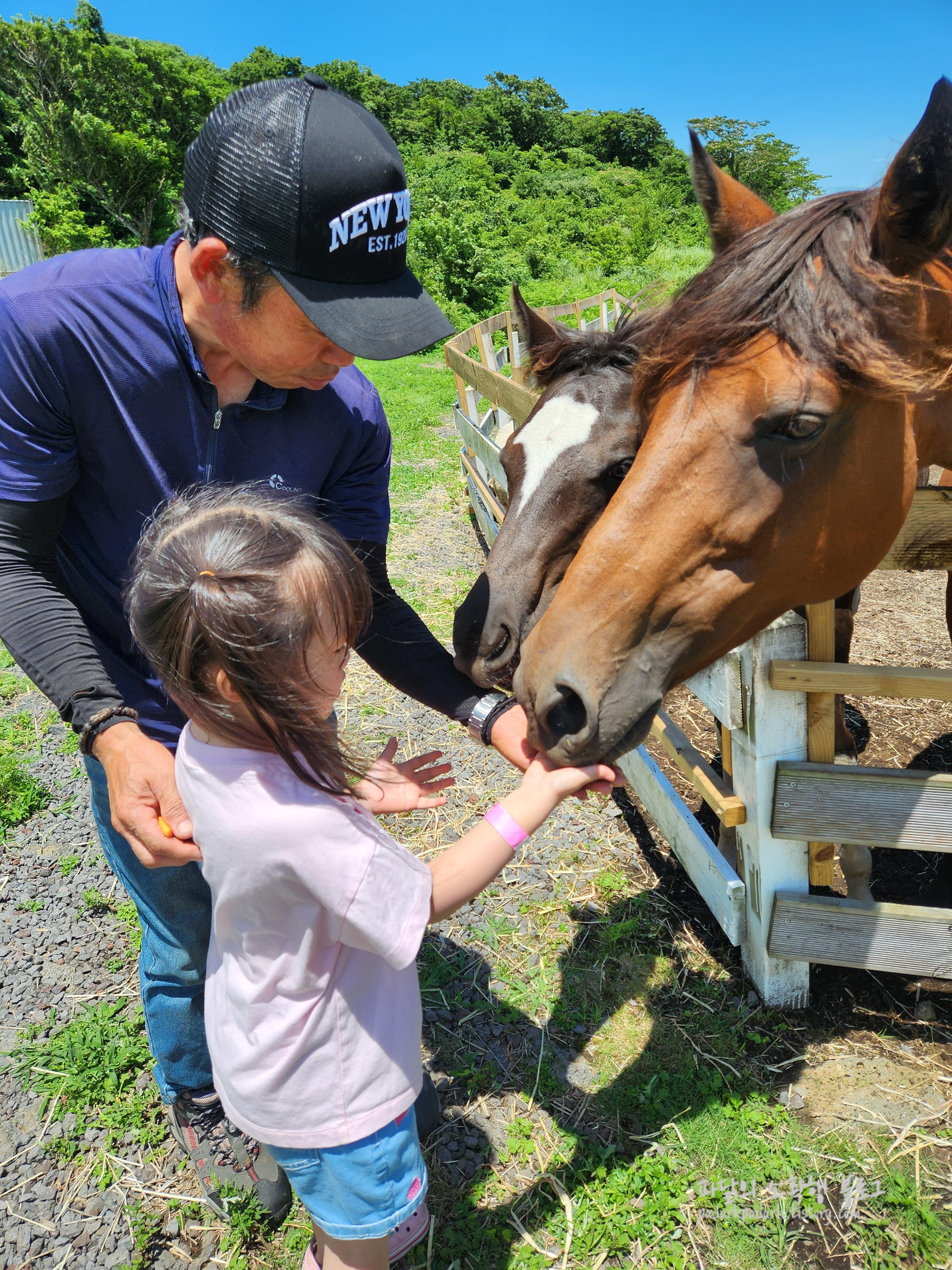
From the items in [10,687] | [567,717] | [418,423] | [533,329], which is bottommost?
[10,687]

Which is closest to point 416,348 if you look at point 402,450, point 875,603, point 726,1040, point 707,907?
point 726,1040

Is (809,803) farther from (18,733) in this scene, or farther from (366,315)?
(18,733)

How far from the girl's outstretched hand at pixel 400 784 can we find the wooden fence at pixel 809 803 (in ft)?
3.25

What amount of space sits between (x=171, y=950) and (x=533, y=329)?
9.28ft

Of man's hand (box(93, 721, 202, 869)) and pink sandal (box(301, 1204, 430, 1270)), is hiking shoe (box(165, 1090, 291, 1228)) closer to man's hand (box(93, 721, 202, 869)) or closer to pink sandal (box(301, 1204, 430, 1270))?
pink sandal (box(301, 1204, 430, 1270))

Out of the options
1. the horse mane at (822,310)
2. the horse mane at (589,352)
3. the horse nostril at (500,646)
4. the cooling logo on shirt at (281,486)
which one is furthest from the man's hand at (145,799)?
the horse mane at (589,352)

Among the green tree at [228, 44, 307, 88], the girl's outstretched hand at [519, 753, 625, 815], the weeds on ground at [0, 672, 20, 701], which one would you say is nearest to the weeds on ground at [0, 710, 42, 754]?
the weeds on ground at [0, 672, 20, 701]

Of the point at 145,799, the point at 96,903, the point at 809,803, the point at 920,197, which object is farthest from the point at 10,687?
the point at 920,197

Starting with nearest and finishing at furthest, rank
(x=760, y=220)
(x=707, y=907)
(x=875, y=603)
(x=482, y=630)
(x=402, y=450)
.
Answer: (x=760, y=220), (x=482, y=630), (x=707, y=907), (x=875, y=603), (x=402, y=450)

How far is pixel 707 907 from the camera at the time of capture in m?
3.06

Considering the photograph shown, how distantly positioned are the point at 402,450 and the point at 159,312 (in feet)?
30.2

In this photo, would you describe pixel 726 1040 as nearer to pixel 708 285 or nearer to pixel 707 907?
pixel 707 907

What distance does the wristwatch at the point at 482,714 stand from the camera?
75.9 inches

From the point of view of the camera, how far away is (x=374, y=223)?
148 centimetres
